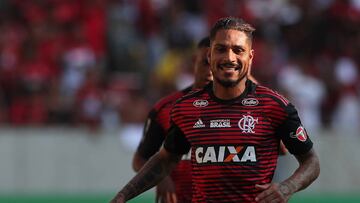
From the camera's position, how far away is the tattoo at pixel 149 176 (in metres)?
5.71

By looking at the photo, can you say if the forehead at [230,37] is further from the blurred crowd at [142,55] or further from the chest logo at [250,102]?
the blurred crowd at [142,55]

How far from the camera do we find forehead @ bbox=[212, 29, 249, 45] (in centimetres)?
527

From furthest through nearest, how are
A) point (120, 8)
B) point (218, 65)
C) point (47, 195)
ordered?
point (120, 8), point (47, 195), point (218, 65)

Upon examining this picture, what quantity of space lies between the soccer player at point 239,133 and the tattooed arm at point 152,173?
336 mm

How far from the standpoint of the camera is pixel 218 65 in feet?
17.3

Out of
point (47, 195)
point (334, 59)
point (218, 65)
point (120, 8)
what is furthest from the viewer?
point (120, 8)

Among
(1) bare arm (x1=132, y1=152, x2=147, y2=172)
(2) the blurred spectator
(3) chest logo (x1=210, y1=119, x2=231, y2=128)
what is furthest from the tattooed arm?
(2) the blurred spectator

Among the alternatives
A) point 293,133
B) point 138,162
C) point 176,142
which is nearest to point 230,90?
point 293,133

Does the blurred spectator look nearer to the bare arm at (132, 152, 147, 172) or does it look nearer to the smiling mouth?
the bare arm at (132, 152, 147, 172)

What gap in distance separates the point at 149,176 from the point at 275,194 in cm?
97

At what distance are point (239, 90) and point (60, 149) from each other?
8342mm

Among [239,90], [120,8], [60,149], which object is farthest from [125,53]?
[239,90]

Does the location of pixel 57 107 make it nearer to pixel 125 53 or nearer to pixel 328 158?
pixel 125 53

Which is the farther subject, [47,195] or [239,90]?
[47,195]
